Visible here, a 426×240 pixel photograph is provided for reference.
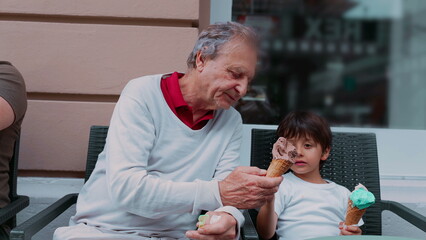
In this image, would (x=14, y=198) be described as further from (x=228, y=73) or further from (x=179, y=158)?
(x=228, y=73)

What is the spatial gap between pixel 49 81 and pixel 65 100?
139 mm

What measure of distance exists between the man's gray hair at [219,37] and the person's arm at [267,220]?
27.0 inches

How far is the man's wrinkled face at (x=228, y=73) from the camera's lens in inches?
82.2

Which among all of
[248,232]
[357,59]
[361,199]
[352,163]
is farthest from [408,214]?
[357,59]

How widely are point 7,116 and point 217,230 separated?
3.59ft

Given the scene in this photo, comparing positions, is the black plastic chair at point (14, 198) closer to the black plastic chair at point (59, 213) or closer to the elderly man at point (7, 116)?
the elderly man at point (7, 116)

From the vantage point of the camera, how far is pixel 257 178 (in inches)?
75.6

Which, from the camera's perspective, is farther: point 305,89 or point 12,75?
point 305,89

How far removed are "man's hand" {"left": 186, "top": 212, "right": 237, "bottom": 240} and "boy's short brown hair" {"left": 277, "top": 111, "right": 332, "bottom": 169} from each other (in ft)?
2.32

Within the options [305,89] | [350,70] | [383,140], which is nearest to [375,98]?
[350,70]

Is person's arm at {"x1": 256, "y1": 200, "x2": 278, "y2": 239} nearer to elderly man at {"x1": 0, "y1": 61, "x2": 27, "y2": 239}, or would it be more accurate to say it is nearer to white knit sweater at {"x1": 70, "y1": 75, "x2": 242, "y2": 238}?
white knit sweater at {"x1": 70, "y1": 75, "x2": 242, "y2": 238}

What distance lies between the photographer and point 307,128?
2518mm

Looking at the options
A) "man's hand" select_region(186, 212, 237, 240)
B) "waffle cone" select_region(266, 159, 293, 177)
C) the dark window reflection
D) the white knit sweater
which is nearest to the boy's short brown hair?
the white knit sweater

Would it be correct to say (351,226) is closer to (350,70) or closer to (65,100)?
(65,100)
